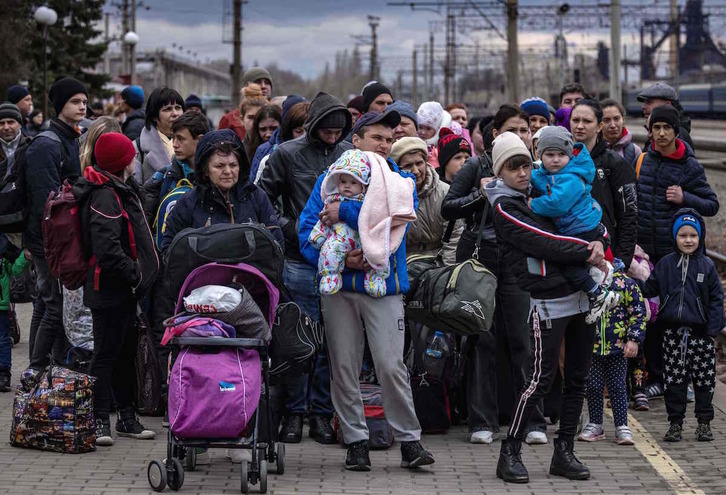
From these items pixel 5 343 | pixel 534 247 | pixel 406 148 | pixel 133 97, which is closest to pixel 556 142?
pixel 534 247

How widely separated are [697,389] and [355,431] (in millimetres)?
2628

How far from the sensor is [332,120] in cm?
803

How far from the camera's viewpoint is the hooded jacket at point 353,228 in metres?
7.11

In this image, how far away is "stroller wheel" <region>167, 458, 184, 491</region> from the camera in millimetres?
6555

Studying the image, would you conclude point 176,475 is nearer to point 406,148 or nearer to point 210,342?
point 210,342

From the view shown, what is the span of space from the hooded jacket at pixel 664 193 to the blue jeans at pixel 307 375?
9.26 feet

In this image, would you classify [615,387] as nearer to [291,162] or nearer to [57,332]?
[291,162]

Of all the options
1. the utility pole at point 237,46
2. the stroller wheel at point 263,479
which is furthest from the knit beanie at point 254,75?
the utility pole at point 237,46

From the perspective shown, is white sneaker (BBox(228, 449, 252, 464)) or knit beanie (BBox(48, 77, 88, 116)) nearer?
white sneaker (BBox(228, 449, 252, 464))

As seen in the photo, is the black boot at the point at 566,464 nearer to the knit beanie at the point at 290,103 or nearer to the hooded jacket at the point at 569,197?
the hooded jacket at the point at 569,197

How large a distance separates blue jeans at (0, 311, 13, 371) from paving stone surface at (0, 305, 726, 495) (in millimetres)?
1495

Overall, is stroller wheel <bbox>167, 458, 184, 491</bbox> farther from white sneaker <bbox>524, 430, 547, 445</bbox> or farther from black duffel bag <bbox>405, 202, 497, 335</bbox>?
white sneaker <bbox>524, 430, 547, 445</bbox>

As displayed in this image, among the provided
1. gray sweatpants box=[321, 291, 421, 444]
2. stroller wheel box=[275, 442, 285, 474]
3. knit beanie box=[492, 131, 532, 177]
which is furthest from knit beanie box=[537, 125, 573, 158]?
stroller wheel box=[275, 442, 285, 474]

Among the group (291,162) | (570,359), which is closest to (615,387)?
(570,359)
